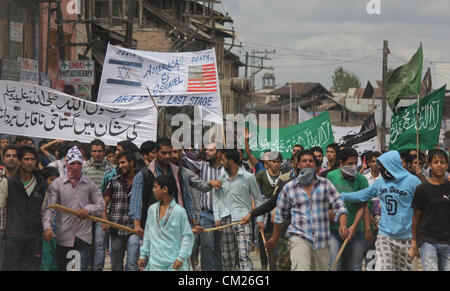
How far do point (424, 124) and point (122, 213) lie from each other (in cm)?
648

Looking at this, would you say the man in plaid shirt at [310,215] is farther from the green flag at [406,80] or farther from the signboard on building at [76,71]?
the signboard on building at [76,71]

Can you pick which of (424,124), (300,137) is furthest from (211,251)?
(300,137)

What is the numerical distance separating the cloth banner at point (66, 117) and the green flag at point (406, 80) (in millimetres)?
4940

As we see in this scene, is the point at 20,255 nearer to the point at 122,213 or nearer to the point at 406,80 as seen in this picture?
the point at 122,213

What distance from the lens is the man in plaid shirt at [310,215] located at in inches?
310

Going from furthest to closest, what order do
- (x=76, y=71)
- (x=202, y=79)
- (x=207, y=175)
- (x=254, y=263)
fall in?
(x=76, y=71), (x=202, y=79), (x=254, y=263), (x=207, y=175)

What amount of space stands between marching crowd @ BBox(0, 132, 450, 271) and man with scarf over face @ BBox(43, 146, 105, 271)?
0.04ft

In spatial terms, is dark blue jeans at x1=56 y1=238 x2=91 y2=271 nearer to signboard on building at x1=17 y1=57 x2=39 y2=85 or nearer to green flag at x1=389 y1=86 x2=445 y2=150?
green flag at x1=389 y1=86 x2=445 y2=150

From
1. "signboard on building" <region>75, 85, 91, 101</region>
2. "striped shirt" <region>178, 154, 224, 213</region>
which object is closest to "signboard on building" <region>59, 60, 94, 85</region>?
"signboard on building" <region>75, 85, 91, 101</region>

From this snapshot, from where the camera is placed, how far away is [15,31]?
66.8 ft

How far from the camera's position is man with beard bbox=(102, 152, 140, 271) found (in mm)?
8664

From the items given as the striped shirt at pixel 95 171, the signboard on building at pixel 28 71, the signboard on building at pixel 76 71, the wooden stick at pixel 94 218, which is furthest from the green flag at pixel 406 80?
the signboard on building at pixel 28 71

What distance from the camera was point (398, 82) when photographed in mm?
14547
